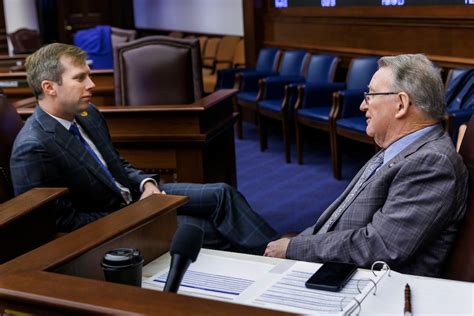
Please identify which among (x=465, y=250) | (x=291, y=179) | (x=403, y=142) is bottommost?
(x=291, y=179)

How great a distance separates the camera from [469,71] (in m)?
4.70

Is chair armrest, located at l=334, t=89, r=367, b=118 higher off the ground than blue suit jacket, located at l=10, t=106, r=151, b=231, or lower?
lower

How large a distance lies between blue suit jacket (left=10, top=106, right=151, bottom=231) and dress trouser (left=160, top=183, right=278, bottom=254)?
1.10ft

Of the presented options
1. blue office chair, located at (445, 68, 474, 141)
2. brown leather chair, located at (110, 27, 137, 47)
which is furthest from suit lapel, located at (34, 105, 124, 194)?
brown leather chair, located at (110, 27, 137, 47)

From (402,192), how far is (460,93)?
2897 mm

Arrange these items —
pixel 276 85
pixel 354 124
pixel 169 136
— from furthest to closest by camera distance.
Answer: pixel 276 85 < pixel 354 124 < pixel 169 136

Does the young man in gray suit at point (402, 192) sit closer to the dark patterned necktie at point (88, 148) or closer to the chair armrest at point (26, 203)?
the chair armrest at point (26, 203)

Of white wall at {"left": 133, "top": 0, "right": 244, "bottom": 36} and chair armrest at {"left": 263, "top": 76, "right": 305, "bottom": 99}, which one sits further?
white wall at {"left": 133, "top": 0, "right": 244, "bottom": 36}

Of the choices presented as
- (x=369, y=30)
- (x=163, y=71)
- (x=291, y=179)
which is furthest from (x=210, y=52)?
(x=163, y=71)

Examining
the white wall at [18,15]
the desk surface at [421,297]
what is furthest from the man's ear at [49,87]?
the white wall at [18,15]

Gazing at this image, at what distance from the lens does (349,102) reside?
5441mm

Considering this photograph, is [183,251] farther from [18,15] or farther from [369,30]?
[18,15]

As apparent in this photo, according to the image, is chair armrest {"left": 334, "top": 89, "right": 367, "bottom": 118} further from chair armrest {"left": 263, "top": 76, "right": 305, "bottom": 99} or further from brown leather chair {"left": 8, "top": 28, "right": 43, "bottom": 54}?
brown leather chair {"left": 8, "top": 28, "right": 43, "bottom": 54}

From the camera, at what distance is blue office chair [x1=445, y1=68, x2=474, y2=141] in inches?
174
